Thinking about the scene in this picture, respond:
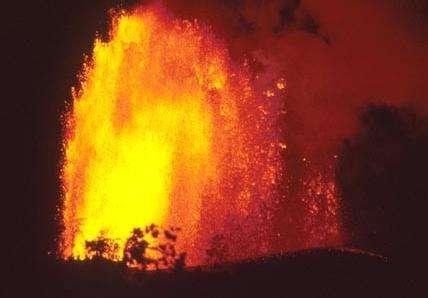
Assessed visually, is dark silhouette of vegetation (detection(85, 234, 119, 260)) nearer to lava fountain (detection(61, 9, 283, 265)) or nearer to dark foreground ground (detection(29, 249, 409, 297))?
dark foreground ground (detection(29, 249, 409, 297))

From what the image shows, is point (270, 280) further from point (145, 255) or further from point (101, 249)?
point (101, 249)

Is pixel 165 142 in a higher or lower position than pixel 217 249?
higher

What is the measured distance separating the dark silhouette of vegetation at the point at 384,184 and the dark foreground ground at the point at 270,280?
48.6ft

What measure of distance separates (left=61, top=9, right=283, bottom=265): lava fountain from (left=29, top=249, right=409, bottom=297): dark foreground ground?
11784mm

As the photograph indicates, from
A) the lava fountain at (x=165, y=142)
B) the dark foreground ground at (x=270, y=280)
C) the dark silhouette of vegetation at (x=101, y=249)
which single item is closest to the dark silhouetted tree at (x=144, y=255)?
the dark foreground ground at (x=270, y=280)

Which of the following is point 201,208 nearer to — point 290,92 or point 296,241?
point 296,241

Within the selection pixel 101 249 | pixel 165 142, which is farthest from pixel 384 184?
pixel 101 249

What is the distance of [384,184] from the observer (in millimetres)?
30469

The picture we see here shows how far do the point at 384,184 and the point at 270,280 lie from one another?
2159 cm

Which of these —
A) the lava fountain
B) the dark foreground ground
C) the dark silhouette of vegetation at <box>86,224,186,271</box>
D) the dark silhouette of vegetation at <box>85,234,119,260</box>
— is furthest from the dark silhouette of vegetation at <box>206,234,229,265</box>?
the dark foreground ground

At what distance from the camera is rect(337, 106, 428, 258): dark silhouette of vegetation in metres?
27.0

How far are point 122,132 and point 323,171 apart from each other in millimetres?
10906

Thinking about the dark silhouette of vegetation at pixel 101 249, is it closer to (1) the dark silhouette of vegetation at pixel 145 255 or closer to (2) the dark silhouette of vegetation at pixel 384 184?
(1) the dark silhouette of vegetation at pixel 145 255

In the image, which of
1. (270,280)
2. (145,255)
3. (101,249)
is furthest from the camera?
(101,249)
